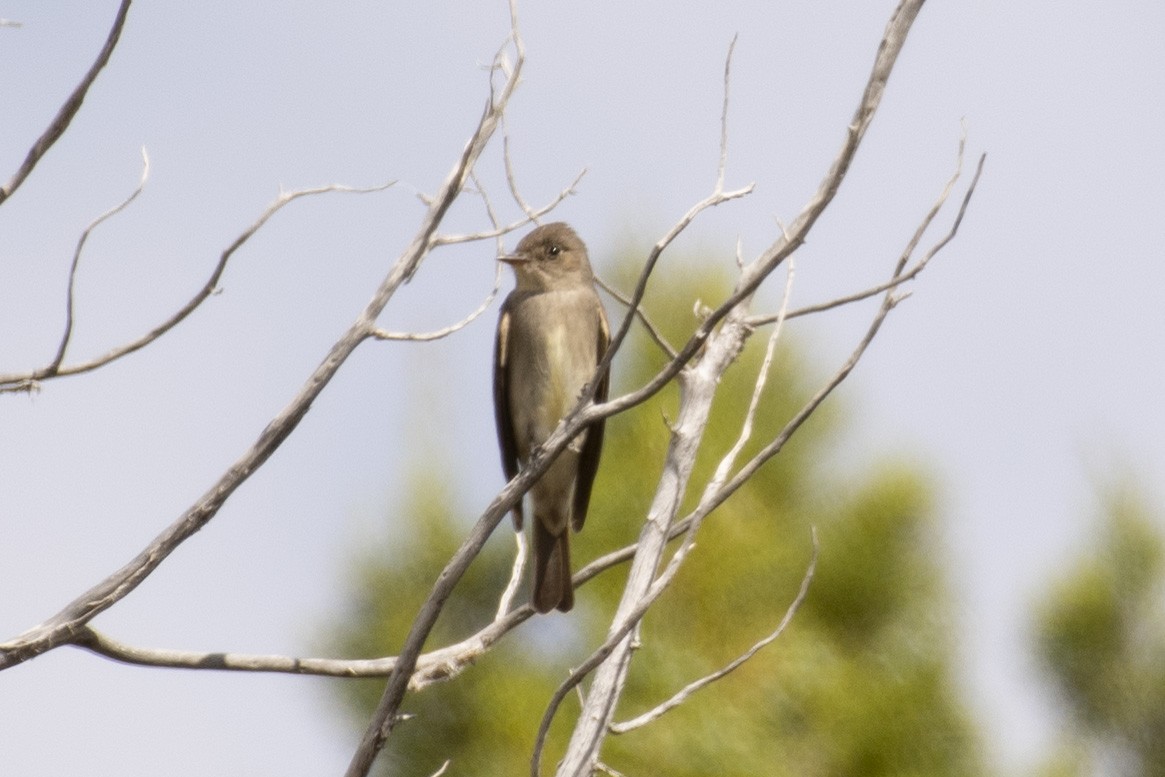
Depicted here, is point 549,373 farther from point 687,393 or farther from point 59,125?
point 59,125

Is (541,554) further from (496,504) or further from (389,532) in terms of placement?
(389,532)

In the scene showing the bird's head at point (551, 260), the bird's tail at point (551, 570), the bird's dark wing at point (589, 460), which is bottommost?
the bird's tail at point (551, 570)

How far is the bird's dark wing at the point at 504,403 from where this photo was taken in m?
4.76

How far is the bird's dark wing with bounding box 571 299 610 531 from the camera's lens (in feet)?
15.2

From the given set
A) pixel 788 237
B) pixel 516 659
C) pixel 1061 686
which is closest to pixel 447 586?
pixel 788 237

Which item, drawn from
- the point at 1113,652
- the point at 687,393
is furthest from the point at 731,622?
the point at 687,393

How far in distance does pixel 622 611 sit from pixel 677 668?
4.50 m

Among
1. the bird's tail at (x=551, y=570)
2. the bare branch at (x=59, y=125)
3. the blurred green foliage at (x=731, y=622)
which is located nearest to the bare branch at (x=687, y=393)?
the bare branch at (x=59, y=125)

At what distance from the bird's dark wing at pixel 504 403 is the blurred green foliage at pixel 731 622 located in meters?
2.21

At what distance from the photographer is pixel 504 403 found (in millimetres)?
4801

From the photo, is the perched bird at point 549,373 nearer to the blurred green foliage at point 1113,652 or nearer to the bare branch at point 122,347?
the bare branch at point 122,347

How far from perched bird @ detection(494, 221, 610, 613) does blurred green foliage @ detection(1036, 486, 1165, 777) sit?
14.4 feet

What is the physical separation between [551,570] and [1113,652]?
495 centimetres

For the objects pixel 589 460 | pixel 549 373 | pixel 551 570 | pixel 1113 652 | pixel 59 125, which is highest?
→ pixel 59 125
